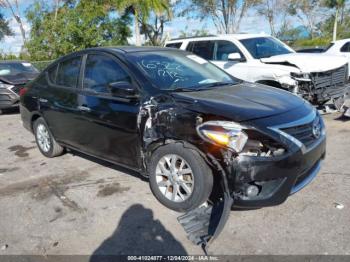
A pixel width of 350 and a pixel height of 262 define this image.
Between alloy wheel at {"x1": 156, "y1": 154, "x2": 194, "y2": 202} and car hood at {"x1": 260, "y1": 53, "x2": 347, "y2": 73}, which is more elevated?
car hood at {"x1": 260, "y1": 53, "x2": 347, "y2": 73}

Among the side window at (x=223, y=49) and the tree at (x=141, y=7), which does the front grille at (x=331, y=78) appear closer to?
the side window at (x=223, y=49)

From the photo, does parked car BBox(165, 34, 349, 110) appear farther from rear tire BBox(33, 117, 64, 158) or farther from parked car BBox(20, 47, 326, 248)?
rear tire BBox(33, 117, 64, 158)

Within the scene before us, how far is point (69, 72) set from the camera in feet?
17.4

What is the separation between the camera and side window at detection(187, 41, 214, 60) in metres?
8.92

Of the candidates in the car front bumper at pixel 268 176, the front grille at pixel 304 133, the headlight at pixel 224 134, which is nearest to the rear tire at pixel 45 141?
the headlight at pixel 224 134

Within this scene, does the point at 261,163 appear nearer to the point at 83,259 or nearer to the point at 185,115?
the point at 185,115

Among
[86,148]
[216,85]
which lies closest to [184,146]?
[216,85]

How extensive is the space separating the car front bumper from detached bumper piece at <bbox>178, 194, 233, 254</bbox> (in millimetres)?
147

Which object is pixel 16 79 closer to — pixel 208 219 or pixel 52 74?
pixel 52 74

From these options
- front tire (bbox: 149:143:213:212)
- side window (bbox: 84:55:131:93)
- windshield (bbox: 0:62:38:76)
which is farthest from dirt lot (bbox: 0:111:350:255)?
windshield (bbox: 0:62:38:76)

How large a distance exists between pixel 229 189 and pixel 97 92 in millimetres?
2157

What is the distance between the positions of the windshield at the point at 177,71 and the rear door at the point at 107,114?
271mm

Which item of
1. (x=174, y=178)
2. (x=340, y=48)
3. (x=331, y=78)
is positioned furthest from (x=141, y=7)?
(x=174, y=178)

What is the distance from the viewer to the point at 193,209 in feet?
12.2
